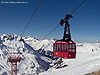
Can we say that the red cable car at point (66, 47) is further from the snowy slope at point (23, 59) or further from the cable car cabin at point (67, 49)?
the snowy slope at point (23, 59)

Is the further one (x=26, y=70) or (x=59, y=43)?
(x=26, y=70)

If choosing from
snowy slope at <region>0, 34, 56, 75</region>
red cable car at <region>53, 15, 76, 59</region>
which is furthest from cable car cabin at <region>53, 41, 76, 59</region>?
snowy slope at <region>0, 34, 56, 75</region>

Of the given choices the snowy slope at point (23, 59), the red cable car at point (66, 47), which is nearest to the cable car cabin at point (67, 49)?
the red cable car at point (66, 47)

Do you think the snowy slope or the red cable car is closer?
the red cable car

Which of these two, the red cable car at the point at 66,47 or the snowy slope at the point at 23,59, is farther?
the snowy slope at the point at 23,59

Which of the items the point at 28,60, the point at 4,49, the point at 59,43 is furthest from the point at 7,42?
the point at 59,43

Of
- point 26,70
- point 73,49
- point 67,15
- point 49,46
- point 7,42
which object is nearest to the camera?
point 67,15

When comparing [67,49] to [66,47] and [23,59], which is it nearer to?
[66,47]

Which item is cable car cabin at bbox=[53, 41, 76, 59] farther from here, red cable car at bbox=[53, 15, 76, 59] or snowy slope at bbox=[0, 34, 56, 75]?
snowy slope at bbox=[0, 34, 56, 75]

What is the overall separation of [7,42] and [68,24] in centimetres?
12935

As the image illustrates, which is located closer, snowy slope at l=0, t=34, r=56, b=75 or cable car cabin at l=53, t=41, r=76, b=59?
cable car cabin at l=53, t=41, r=76, b=59

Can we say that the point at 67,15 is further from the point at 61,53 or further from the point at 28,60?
the point at 28,60

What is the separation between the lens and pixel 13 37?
456 ft

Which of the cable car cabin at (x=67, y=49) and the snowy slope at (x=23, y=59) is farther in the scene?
the snowy slope at (x=23, y=59)
